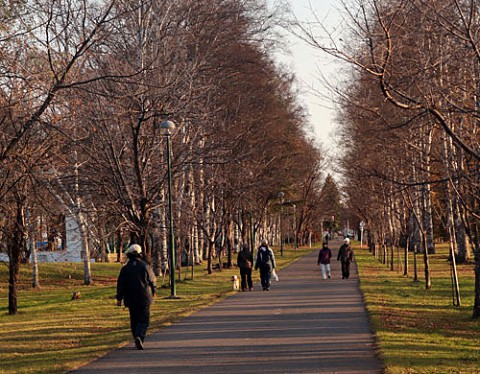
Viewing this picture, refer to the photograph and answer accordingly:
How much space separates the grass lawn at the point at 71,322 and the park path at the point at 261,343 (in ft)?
1.92

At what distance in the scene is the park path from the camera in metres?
11.6

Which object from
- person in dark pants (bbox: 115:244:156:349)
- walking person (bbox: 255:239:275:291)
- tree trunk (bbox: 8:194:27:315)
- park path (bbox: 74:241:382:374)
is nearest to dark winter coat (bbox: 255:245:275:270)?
walking person (bbox: 255:239:275:291)

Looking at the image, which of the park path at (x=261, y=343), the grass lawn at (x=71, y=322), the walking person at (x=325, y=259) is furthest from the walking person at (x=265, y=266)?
the park path at (x=261, y=343)

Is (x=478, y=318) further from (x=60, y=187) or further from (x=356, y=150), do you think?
(x=356, y=150)

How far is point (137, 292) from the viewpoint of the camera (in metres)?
14.2

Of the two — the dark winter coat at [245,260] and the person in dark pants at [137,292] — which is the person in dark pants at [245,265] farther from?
the person in dark pants at [137,292]

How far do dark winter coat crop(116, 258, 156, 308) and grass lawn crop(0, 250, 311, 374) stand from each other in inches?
31.5

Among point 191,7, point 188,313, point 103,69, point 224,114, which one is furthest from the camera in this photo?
point 224,114

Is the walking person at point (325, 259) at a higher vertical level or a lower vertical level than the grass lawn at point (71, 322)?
higher

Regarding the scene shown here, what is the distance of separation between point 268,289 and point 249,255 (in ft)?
3.93

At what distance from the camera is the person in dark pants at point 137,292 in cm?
1398

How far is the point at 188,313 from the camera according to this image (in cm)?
2020

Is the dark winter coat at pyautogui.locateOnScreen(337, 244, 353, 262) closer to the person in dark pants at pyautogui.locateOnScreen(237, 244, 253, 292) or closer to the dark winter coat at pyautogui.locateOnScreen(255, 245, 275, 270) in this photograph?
the dark winter coat at pyautogui.locateOnScreen(255, 245, 275, 270)

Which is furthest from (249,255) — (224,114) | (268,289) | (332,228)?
(332,228)
